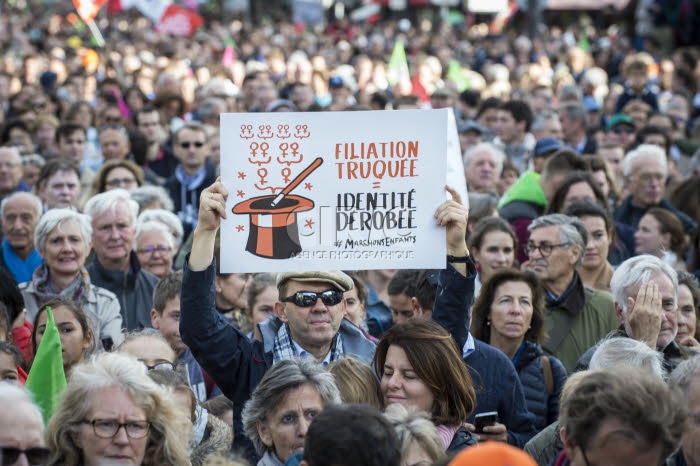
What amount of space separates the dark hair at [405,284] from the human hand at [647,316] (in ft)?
4.23

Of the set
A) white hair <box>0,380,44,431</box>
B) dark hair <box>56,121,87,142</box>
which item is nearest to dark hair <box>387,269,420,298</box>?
→ white hair <box>0,380,44,431</box>

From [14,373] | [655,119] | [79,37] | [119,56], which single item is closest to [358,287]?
[14,373]

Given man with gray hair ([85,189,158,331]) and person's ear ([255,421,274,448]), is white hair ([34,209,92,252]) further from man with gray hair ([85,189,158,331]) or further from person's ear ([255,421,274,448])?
person's ear ([255,421,274,448])

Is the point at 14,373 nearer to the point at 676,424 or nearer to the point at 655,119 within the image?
the point at 676,424

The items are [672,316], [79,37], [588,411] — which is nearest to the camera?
[588,411]

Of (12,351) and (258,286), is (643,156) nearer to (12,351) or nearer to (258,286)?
(258,286)

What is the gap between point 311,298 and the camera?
5512 mm

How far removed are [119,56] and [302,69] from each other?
6.17 meters

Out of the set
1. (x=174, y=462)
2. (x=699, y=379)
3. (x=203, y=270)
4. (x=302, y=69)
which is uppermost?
(x=302, y=69)

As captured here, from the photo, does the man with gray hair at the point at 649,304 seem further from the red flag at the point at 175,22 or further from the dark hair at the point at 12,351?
the red flag at the point at 175,22

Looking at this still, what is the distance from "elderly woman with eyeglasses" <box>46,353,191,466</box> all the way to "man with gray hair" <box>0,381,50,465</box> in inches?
11.9

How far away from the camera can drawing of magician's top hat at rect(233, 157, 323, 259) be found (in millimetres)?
5348

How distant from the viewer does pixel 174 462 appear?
14.6ft

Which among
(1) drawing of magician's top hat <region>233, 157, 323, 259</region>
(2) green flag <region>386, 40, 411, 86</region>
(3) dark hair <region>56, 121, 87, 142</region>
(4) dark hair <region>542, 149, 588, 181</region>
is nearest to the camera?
(1) drawing of magician's top hat <region>233, 157, 323, 259</region>
